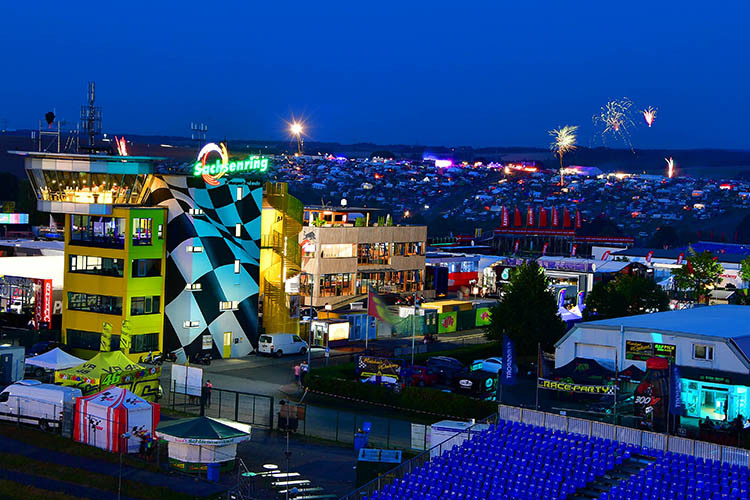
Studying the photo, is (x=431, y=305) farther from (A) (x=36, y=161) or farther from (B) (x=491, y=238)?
(B) (x=491, y=238)

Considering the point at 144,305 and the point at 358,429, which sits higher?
the point at 144,305

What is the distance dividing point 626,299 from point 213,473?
159 feet

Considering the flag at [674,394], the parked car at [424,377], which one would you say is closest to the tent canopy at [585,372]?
the parked car at [424,377]

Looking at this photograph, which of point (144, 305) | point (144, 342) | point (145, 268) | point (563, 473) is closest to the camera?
point (563, 473)

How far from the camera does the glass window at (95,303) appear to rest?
57.9 meters

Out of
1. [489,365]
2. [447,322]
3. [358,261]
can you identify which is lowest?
[489,365]

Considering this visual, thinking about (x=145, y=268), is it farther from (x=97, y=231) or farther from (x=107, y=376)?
(x=107, y=376)

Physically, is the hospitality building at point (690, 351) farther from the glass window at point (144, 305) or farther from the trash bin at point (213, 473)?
the glass window at point (144, 305)

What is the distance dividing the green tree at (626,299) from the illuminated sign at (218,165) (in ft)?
94.4

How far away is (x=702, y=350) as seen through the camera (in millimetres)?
46219

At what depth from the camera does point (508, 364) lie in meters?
44.7

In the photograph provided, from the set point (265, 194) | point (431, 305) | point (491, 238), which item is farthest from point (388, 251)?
point (491, 238)

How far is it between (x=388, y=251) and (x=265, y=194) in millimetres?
16119

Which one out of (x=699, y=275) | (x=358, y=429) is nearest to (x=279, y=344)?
(x=358, y=429)
